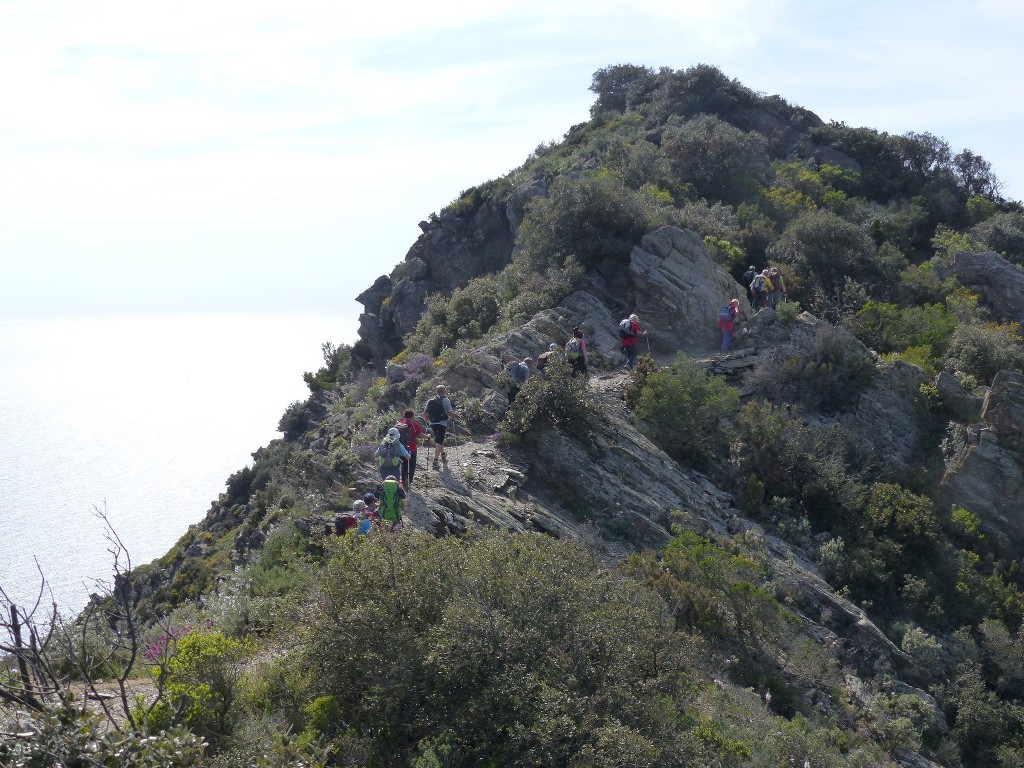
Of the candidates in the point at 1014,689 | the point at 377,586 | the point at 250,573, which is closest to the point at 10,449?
the point at 250,573

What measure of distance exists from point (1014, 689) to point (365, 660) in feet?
45.4

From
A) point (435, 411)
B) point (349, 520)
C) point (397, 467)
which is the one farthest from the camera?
point (435, 411)

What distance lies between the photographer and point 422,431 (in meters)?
16.8

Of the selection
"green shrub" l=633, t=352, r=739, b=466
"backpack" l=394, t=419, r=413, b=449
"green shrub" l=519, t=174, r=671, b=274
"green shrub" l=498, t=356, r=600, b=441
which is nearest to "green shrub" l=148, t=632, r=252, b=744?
"backpack" l=394, t=419, r=413, b=449

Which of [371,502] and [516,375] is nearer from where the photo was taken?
[371,502]

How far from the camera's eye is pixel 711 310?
2577 centimetres

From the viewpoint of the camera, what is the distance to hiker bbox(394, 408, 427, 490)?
15.4 m

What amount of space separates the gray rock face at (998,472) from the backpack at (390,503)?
14378 mm

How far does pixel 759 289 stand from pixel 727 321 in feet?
9.72

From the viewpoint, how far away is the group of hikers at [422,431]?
1360cm

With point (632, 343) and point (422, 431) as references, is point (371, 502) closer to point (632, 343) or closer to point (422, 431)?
point (422, 431)

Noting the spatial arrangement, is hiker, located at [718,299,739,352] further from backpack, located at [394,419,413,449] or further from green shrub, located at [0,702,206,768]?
green shrub, located at [0,702,206,768]

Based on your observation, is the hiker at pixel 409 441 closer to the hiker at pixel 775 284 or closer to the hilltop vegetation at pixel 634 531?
the hilltop vegetation at pixel 634 531

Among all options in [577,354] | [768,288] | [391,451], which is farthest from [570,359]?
[768,288]
